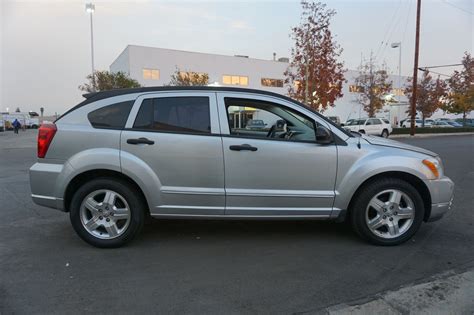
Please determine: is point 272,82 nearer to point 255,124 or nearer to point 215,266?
point 255,124

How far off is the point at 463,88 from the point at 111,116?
150 ft

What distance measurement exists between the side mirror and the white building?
37757 millimetres

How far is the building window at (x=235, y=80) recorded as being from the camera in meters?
45.1

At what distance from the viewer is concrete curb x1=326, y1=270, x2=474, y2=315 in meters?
2.90

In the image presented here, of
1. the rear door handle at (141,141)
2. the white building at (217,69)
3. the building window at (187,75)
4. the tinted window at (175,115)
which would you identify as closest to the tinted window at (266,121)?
the tinted window at (175,115)

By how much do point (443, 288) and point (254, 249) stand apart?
1.91 metres

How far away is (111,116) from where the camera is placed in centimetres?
418

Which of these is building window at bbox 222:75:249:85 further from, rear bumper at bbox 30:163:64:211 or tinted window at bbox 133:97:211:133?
rear bumper at bbox 30:163:64:211

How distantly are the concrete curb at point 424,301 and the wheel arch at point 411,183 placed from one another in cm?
109

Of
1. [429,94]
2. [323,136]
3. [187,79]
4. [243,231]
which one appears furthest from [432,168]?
[429,94]

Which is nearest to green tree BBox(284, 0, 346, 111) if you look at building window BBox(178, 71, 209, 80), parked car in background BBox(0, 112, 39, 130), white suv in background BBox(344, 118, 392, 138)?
white suv in background BBox(344, 118, 392, 138)

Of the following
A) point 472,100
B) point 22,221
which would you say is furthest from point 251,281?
point 472,100

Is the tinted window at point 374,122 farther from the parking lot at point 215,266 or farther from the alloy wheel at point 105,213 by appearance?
the alloy wheel at point 105,213

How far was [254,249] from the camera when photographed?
4188mm
